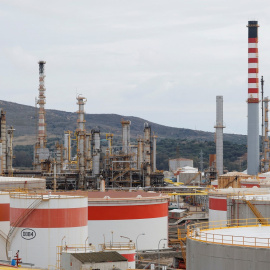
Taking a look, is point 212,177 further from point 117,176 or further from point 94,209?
point 94,209

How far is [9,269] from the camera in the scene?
2409cm

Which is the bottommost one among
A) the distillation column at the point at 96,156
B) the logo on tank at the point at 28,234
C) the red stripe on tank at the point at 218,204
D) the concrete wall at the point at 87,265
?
the concrete wall at the point at 87,265

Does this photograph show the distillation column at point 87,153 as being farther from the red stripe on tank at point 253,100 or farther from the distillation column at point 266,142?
the distillation column at point 266,142

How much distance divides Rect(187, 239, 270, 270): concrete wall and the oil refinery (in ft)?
0.08

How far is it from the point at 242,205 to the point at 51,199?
7985mm

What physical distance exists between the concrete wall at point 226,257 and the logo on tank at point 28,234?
1369 cm

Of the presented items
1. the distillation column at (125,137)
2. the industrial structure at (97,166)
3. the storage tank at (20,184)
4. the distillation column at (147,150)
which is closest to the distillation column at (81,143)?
Result: the industrial structure at (97,166)

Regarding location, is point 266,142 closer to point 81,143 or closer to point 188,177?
point 188,177

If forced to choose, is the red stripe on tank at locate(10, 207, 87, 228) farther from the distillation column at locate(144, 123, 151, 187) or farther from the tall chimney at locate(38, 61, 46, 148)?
the tall chimney at locate(38, 61, 46, 148)

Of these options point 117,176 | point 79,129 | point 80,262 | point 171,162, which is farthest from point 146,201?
point 171,162

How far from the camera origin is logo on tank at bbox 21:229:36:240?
112 feet

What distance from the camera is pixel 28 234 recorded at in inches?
1347

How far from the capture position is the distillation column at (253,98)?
280 feet

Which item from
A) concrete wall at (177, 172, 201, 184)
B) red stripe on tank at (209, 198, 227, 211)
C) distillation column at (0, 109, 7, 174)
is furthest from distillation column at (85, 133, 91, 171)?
red stripe on tank at (209, 198, 227, 211)
